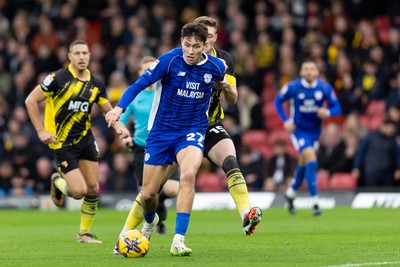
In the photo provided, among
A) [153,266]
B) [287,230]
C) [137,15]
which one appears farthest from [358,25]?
[153,266]

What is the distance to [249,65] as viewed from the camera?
25.8 meters

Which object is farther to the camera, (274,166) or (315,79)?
(274,166)

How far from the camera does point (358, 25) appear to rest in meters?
25.3

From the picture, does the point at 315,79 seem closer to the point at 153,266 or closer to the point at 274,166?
the point at 274,166

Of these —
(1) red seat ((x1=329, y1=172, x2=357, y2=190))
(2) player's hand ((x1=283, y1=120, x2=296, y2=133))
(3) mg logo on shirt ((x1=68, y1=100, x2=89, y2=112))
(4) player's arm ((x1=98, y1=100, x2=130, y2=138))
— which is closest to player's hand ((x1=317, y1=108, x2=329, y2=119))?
(2) player's hand ((x1=283, y1=120, x2=296, y2=133))

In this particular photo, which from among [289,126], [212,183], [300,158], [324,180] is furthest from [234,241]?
[212,183]

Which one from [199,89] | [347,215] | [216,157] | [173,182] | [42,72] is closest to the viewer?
[199,89]

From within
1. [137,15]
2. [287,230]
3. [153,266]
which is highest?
[137,15]

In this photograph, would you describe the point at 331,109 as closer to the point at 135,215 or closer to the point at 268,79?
the point at 268,79

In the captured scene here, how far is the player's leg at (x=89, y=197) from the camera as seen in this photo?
13.6 metres

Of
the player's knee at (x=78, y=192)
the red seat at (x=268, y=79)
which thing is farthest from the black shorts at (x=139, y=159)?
the red seat at (x=268, y=79)

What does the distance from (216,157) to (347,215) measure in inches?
282

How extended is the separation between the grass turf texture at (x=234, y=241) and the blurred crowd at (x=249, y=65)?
300 centimetres

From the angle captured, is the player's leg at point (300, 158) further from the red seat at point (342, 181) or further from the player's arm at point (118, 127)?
the player's arm at point (118, 127)
